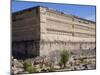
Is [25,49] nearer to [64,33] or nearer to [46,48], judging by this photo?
[46,48]

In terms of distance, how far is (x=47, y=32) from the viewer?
3549 millimetres

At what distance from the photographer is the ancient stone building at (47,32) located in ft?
11.2

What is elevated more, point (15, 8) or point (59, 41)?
point (15, 8)

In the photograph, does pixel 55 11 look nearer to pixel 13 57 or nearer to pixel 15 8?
pixel 15 8

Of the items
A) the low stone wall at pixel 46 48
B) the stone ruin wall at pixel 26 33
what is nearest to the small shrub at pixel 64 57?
the low stone wall at pixel 46 48

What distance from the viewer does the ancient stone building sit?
11.2 feet

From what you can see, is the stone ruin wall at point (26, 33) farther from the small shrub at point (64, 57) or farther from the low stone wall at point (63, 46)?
the small shrub at point (64, 57)

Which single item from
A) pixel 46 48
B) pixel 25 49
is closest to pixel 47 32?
pixel 46 48

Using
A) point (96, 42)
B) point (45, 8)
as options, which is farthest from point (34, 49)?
point (96, 42)

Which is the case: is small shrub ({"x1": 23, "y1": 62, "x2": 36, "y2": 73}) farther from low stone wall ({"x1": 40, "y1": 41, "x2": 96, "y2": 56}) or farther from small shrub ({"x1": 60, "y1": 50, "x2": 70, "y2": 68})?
small shrub ({"x1": 60, "y1": 50, "x2": 70, "y2": 68})

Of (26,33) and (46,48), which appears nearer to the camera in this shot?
(26,33)

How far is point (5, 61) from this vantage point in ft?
10.8

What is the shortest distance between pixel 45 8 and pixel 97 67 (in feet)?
4.15

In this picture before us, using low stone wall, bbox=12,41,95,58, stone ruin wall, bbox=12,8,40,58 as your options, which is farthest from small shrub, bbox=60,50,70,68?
stone ruin wall, bbox=12,8,40,58
